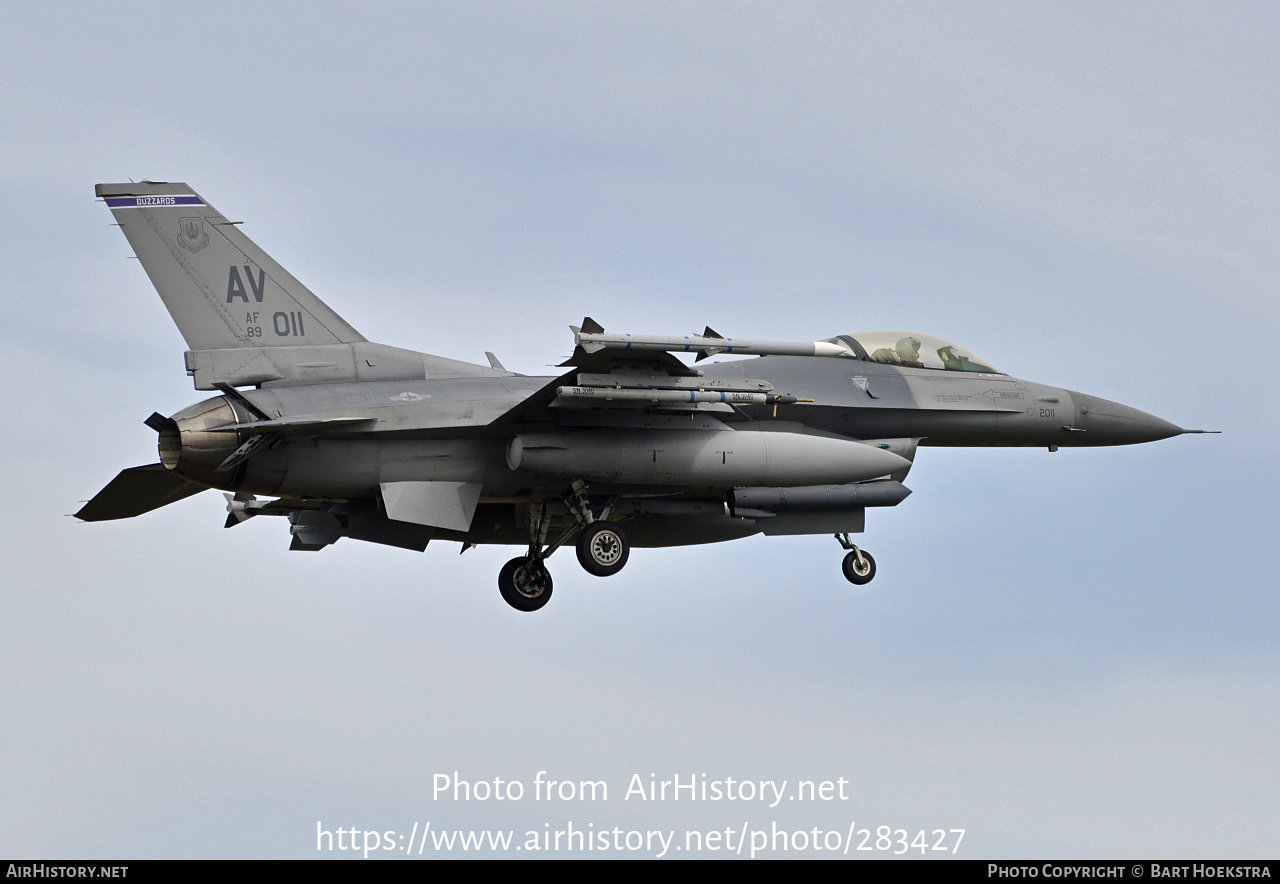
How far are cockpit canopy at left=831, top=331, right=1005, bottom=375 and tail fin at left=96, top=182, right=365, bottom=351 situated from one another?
6.28 metres

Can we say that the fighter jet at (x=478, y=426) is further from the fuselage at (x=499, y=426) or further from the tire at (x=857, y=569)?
the tire at (x=857, y=569)

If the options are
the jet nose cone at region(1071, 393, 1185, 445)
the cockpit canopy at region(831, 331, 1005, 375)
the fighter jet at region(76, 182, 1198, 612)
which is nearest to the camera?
the fighter jet at region(76, 182, 1198, 612)

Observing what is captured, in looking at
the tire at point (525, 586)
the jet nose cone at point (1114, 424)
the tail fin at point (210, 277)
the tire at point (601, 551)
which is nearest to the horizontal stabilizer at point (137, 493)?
the tail fin at point (210, 277)

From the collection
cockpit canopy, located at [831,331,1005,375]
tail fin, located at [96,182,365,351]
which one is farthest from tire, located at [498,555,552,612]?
cockpit canopy, located at [831,331,1005,375]

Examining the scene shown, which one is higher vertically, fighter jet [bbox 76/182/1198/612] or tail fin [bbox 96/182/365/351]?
tail fin [bbox 96/182/365/351]

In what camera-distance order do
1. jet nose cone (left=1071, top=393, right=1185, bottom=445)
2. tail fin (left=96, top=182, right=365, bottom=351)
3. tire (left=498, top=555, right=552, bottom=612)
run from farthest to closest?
jet nose cone (left=1071, top=393, right=1185, bottom=445)
tire (left=498, top=555, right=552, bottom=612)
tail fin (left=96, top=182, right=365, bottom=351)

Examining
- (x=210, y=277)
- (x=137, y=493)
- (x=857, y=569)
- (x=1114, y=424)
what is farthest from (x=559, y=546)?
(x=1114, y=424)

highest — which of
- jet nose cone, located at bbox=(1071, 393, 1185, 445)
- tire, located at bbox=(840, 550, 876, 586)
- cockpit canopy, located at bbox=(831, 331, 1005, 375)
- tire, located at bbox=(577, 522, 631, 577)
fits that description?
cockpit canopy, located at bbox=(831, 331, 1005, 375)

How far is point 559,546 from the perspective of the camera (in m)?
20.1

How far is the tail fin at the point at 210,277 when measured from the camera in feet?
58.8

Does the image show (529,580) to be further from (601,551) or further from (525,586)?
(601,551)

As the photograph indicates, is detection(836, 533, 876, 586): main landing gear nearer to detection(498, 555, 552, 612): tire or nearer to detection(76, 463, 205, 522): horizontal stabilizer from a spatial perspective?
detection(498, 555, 552, 612): tire

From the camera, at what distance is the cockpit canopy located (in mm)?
20609

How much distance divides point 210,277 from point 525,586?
5.09 meters
